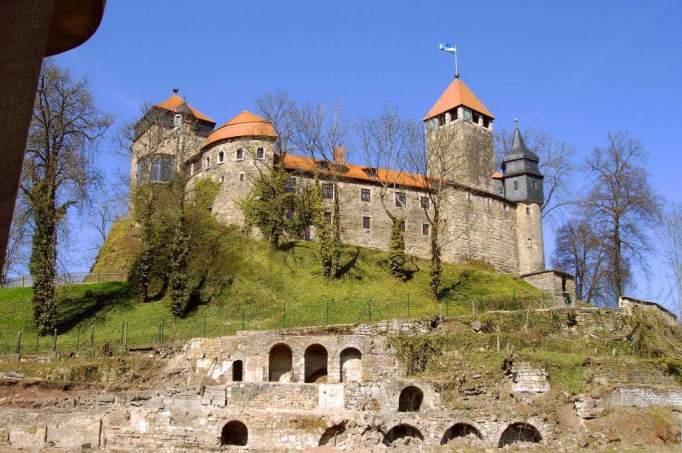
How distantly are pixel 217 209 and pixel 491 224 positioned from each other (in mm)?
18533

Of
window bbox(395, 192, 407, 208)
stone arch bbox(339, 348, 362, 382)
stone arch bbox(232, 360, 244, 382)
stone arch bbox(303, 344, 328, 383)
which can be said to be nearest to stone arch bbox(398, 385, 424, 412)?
stone arch bbox(339, 348, 362, 382)

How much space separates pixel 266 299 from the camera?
40.2m

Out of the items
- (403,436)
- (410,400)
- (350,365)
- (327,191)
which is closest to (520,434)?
(403,436)

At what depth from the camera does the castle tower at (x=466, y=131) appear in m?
54.4

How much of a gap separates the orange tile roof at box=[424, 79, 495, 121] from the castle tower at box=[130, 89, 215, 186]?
16819mm

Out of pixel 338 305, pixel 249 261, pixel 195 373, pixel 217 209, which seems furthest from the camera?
pixel 217 209

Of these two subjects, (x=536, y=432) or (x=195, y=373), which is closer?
(x=536, y=432)

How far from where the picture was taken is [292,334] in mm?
33469

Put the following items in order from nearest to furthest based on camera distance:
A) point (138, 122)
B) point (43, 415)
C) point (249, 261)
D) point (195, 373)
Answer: point (43, 415) → point (195, 373) → point (249, 261) → point (138, 122)

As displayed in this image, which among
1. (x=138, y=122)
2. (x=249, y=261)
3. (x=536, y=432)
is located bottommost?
(x=536, y=432)

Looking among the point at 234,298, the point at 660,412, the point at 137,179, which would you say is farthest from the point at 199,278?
the point at 660,412

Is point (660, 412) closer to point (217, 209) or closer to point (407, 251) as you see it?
point (407, 251)

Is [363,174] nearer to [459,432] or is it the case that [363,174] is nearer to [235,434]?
[235,434]

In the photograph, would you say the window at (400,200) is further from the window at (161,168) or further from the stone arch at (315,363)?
the stone arch at (315,363)
